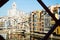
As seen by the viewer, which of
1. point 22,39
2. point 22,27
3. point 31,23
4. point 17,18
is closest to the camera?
point 31,23

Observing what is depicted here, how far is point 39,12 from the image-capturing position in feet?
40.6

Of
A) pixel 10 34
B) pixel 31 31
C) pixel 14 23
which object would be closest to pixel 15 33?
pixel 10 34

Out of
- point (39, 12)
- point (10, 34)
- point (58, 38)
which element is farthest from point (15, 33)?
point (58, 38)

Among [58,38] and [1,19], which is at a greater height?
[1,19]

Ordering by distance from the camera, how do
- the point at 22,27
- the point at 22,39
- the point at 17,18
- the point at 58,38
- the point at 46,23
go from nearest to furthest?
the point at 58,38, the point at 46,23, the point at 22,39, the point at 22,27, the point at 17,18

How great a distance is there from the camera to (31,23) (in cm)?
1352

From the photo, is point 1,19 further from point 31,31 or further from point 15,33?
point 31,31

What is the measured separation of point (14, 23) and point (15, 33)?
2.13 metres

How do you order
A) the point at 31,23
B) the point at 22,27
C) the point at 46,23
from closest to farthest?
1. the point at 46,23
2. the point at 31,23
3. the point at 22,27

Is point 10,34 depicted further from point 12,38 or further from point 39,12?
point 39,12

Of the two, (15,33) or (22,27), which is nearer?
(15,33)

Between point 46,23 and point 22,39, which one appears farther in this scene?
point 22,39

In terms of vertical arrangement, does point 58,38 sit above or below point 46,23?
below

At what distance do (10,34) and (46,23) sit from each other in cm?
598
